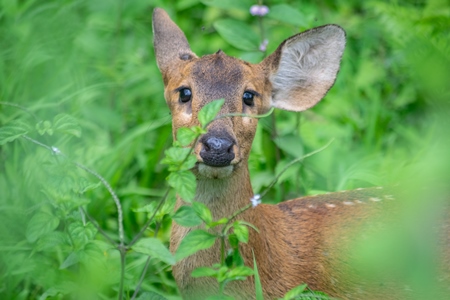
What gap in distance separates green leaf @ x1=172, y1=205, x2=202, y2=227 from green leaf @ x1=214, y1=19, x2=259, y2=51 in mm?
1967

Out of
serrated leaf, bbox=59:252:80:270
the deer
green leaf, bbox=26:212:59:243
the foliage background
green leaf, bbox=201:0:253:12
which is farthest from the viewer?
green leaf, bbox=201:0:253:12

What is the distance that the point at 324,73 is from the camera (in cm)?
451

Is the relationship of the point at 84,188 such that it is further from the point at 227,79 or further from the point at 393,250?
the point at 393,250

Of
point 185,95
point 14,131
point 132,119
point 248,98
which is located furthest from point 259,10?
point 14,131

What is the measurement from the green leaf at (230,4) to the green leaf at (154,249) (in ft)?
6.88

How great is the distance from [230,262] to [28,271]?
1.06m

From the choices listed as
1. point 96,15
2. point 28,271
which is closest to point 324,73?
point 28,271

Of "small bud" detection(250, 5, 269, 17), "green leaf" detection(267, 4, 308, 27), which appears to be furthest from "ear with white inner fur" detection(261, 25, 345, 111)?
"small bud" detection(250, 5, 269, 17)

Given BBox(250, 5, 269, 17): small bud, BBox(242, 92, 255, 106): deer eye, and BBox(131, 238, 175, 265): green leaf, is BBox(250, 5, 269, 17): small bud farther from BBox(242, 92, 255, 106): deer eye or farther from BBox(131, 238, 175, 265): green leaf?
BBox(131, 238, 175, 265): green leaf

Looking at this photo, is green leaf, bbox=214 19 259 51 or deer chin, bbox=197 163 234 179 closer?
deer chin, bbox=197 163 234 179

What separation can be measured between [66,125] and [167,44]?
1.27 m

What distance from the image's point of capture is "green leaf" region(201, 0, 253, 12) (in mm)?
4930

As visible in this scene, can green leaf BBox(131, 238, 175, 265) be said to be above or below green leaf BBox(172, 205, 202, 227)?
below

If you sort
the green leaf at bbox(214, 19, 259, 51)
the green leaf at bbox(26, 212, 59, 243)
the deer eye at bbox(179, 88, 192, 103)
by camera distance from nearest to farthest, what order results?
the green leaf at bbox(26, 212, 59, 243), the deer eye at bbox(179, 88, 192, 103), the green leaf at bbox(214, 19, 259, 51)
